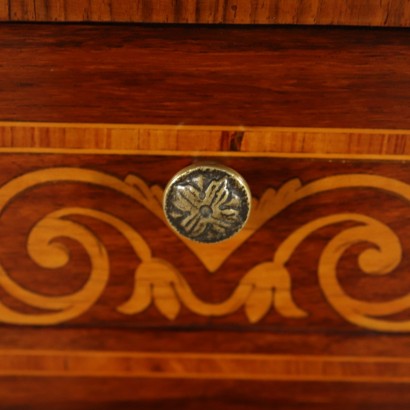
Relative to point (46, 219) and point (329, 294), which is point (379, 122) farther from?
point (46, 219)

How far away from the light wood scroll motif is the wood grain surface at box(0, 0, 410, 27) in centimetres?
11

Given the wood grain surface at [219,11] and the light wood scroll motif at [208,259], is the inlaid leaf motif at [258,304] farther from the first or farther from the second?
the wood grain surface at [219,11]

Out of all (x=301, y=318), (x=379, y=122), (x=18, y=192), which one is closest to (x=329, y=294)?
(x=301, y=318)

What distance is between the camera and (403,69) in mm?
364

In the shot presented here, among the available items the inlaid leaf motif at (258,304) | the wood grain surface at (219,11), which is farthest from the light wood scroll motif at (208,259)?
the wood grain surface at (219,11)

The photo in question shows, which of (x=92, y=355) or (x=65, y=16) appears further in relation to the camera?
(x=92, y=355)

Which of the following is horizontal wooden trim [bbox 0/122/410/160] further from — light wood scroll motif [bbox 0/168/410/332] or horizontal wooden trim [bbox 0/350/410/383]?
horizontal wooden trim [bbox 0/350/410/383]

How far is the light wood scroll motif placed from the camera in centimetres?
40

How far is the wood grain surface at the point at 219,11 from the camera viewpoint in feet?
1.09

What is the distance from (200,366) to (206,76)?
230mm

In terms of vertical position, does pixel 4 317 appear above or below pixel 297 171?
below

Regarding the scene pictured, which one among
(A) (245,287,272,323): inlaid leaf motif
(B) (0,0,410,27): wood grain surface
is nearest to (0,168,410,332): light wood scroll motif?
(A) (245,287,272,323): inlaid leaf motif

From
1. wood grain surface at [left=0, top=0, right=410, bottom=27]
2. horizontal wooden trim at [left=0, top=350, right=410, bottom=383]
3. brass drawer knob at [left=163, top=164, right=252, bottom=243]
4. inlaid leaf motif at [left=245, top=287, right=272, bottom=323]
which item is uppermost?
wood grain surface at [left=0, top=0, right=410, bottom=27]

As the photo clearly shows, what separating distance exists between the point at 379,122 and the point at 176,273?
18 centimetres
